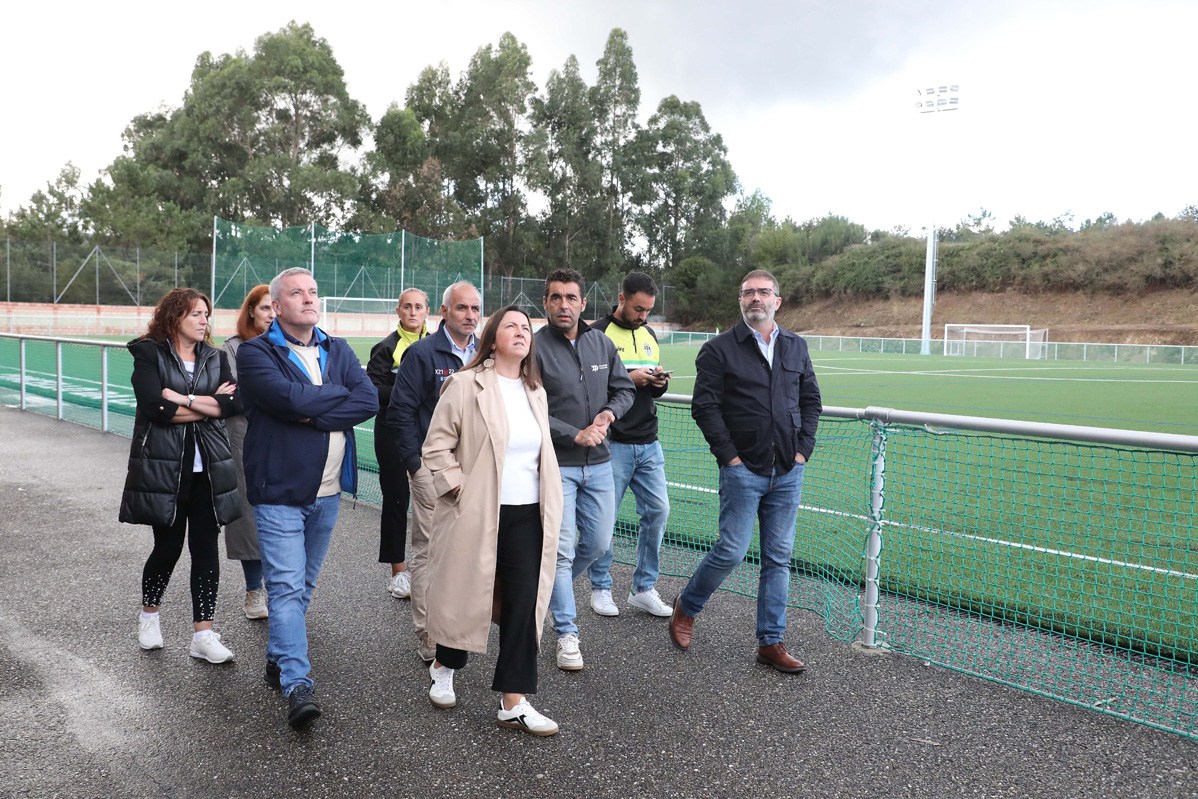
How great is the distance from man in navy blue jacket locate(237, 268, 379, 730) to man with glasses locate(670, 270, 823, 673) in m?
1.61

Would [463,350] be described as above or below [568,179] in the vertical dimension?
below

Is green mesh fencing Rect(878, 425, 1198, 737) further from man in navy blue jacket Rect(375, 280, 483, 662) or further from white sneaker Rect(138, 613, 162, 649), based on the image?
white sneaker Rect(138, 613, 162, 649)

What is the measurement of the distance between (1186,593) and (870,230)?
63.4m

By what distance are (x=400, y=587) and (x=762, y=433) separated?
91.6 inches

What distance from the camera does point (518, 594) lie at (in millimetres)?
3355

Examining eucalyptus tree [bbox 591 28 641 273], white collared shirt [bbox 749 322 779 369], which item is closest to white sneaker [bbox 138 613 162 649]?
white collared shirt [bbox 749 322 779 369]

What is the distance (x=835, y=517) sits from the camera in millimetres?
6953

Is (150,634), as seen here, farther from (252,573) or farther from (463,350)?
(463,350)

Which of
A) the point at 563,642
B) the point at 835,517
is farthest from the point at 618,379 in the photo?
the point at 835,517

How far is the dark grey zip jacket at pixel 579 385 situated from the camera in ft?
13.0

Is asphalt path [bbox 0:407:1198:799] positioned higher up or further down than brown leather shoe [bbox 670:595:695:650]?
further down

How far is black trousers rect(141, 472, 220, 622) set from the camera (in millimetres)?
4019

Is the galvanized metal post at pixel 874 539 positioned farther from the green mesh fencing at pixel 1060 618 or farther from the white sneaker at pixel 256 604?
the white sneaker at pixel 256 604

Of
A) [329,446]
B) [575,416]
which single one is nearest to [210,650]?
[329,446]
